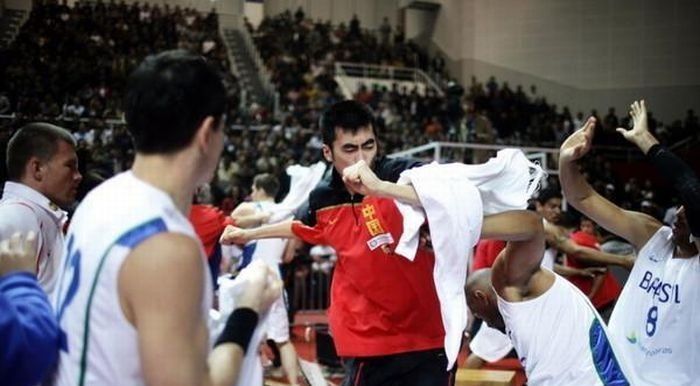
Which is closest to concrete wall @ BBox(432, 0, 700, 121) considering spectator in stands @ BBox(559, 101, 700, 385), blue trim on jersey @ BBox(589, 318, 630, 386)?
spectator in stands @ BBox(559, 101, 700, 385)

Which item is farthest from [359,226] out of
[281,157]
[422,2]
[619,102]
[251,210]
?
[422,2]

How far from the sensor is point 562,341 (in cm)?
324

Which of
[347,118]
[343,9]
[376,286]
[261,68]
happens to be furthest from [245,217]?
[343,9]

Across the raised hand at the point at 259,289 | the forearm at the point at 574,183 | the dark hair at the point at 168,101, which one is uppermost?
the dark hair at the point at 168,101

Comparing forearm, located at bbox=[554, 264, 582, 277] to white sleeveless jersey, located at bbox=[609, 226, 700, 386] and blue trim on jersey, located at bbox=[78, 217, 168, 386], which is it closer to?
white sleeveless jersey, located at bbox=[609, 226, 700, 386]

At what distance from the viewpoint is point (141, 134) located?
1.82 metres

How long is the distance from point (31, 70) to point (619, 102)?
16.9 metres

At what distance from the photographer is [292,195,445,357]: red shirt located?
346 centimetres

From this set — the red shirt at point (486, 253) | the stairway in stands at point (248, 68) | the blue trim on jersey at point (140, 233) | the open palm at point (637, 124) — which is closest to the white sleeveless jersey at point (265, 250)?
the red shirt at point (486, 253)

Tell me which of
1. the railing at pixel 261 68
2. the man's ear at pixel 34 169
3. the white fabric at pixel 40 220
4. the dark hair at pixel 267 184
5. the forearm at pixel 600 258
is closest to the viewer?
the white fabric at pixel 40 220

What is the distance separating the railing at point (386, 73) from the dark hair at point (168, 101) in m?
23.5

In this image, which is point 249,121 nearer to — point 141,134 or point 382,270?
point 382,270

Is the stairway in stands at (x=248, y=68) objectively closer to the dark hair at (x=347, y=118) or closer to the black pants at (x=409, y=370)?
the dark hair at (x=347, y=118)

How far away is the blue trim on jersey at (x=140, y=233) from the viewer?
5.55 ft
